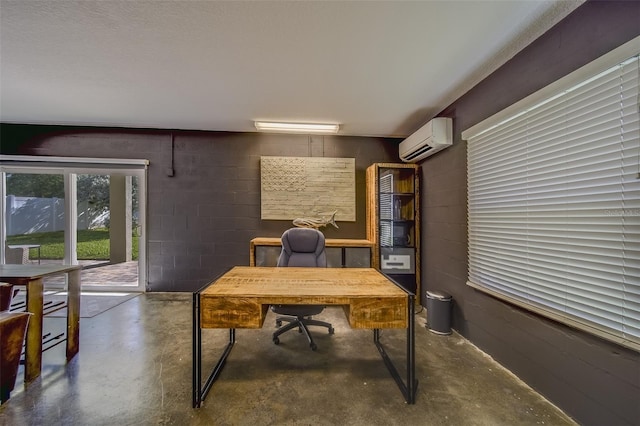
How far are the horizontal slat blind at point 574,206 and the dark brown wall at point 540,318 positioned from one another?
155mm

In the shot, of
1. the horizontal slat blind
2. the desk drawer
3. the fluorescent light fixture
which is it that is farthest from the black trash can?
the fluorescent light fixture

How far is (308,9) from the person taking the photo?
1.51m

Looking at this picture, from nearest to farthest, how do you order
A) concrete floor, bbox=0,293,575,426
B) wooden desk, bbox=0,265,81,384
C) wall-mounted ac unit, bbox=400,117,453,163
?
1. concrete floor, bbox=0,293,575,426
2. wooden desk, bbox=0,265,81,384
3. wall-mounted ac unit, bbox=400,117,453,163

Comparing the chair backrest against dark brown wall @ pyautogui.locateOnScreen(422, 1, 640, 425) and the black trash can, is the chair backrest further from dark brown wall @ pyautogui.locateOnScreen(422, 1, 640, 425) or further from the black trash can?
dark brown wall @ pyautogui.locateOnScreen(422, 1, 640, 425)

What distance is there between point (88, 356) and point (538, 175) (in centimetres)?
393

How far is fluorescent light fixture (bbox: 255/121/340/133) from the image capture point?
3.28 metres

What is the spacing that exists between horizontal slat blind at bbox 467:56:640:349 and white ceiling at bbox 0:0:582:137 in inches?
25.8

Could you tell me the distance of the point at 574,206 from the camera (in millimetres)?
1438

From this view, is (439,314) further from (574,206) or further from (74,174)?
(74,174)

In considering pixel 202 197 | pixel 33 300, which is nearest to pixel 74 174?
pixel 202 197

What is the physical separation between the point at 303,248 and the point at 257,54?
5.85 ft

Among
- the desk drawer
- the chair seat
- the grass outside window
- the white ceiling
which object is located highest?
the white ceiling

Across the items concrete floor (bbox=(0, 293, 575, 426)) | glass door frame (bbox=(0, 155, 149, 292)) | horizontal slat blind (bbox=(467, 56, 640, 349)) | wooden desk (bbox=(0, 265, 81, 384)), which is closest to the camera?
horizontal slat blind (bbox=(467, 56, 640, 349))

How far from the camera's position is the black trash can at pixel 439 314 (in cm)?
252
